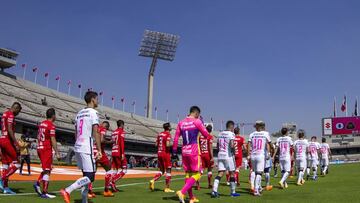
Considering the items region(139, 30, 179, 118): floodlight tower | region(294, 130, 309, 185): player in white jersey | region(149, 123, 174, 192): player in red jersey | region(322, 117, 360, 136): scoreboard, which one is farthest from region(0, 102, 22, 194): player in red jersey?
region(139, 30, 179, 118): floodlight tower

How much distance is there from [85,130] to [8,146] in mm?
4465

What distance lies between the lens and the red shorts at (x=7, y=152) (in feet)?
39.2

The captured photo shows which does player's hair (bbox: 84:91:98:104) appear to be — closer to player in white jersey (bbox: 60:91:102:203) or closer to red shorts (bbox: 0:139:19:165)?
player in white jersey (bbox: 60:91:102:203)

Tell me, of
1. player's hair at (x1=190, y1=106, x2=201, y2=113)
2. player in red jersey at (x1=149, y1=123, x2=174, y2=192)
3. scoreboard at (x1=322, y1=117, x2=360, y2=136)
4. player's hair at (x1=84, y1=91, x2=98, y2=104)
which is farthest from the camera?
scoreboard at (x1=322, y1=117, x2=360, y2=136)

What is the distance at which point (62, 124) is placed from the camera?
55.9 meters

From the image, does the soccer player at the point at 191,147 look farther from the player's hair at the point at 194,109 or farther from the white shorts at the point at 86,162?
the white shorts at the point at 86,162

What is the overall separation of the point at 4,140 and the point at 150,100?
72685 millimetres

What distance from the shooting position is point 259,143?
1316cm

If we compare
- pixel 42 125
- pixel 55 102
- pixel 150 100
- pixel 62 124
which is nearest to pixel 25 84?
pixel 55 102

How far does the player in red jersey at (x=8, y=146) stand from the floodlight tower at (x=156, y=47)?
72.5 meters

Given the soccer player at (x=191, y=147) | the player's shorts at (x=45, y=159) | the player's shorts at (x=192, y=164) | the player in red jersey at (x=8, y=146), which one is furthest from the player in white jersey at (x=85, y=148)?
the player in red jersey at (x=8, y=146)

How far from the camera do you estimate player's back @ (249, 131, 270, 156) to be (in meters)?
13.1

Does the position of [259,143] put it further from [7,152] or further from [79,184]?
[7,152]

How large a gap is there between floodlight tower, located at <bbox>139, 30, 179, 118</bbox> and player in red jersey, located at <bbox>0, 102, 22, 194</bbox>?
72.5 m
